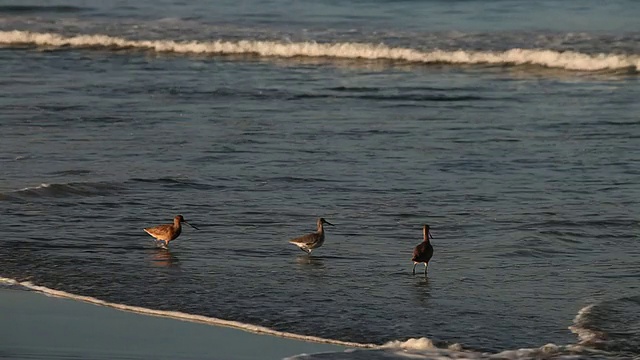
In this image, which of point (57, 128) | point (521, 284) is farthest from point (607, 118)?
point (521, 284)

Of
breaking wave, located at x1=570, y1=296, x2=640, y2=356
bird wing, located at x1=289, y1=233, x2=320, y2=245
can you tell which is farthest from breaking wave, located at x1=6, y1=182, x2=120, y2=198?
breaking wave, located at x1=570, y1=296, x2=640, y2=356

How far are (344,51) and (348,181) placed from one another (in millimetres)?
11146

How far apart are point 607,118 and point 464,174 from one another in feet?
13.1

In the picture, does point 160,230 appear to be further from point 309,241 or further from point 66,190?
point 66,190

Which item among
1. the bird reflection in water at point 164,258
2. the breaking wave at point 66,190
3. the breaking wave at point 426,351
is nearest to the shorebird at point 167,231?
the bird reflection in water at point 164,258

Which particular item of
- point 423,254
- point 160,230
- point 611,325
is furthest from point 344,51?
point 611,325

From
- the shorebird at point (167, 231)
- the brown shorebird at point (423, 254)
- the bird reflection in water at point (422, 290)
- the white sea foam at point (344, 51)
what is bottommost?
the bird reflection in water at point (422, 290)

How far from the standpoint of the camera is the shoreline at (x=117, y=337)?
830 cm

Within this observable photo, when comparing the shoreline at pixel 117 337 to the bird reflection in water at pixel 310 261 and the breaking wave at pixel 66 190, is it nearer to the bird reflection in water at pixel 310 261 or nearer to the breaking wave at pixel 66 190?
the bird reflection in water at pixel 310 261

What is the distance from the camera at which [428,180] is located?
45.5 ft

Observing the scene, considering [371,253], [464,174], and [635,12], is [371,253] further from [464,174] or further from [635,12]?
[635,12]

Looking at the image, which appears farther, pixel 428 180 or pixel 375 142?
pixel 375 142

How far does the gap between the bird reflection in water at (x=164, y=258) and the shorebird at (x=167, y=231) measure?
0.10m

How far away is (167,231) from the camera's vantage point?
11.2 meters
